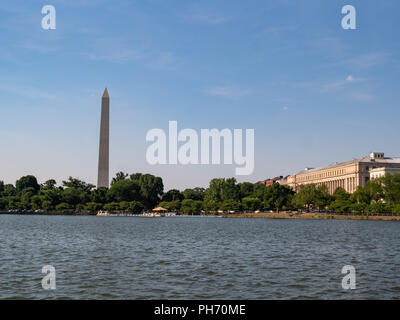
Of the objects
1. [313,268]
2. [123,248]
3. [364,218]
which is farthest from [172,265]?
[364,218]

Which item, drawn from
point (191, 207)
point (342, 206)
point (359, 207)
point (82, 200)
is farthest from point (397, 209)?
point (82, 200)

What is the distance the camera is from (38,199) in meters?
181

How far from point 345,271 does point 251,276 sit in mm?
6445

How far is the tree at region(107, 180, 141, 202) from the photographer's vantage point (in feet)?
598

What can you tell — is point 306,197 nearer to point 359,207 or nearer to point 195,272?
point 359,207

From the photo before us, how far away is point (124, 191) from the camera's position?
186 metres

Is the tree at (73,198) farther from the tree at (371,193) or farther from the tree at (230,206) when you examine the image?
the tree at (371,193)

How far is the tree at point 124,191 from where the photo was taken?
18238 cm

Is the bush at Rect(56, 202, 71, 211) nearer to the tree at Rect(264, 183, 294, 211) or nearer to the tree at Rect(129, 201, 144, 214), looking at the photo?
the tree at Rect(129, 201, 144, 214)

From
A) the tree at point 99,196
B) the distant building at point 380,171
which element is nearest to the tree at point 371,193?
the distant building at point 380,171

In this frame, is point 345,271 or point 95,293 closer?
point 95,293

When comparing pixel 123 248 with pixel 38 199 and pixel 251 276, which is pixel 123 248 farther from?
pixel 38 199

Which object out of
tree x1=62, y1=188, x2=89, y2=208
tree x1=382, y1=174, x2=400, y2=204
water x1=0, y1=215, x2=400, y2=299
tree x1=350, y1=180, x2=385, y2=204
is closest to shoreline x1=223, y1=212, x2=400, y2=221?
tree x1=350, y1=180, x2=385, y2=204

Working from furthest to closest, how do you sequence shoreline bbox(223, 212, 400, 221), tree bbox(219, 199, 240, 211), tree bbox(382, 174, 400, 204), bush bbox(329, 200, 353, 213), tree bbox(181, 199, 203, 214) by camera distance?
tree bbox(181, 199, 203, 214) < tree bbox(219, 199, 240, 211) < bush bbox(329, 200, 353, 213) < tree bbox(382, 174, 400, 204) < shoreline bbox(223, 212, 400, 221)
